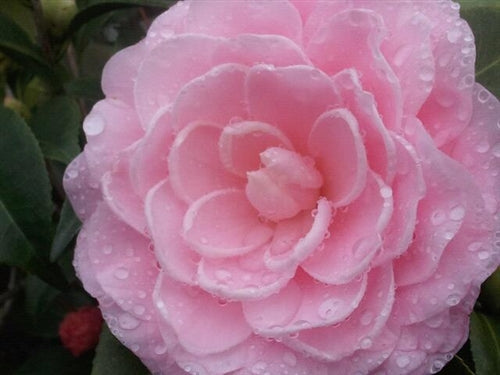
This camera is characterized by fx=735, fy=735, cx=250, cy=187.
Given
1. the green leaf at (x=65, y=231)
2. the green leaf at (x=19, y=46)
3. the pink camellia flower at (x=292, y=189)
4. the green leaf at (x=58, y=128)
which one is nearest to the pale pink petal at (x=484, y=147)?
the pink camellia flower at (x=292, y=189)

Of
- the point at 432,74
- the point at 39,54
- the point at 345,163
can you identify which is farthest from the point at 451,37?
the point at 39,54

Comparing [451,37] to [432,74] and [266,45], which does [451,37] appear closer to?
[432,74]

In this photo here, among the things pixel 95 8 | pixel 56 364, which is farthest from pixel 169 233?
pixel 56 364

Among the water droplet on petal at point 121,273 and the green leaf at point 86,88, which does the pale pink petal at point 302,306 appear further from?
the green leaf at point 86,88

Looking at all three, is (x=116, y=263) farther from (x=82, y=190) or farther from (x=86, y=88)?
(x=86, y=88)

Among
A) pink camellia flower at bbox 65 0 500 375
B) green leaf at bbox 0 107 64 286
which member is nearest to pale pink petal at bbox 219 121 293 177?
pink camellia flower at bbox 65 0 500 375

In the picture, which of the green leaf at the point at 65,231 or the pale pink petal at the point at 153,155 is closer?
the pale pink petal at the point at 153,155

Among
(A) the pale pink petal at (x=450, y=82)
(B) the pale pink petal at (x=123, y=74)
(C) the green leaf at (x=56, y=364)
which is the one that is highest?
(A) the pale pink petal at (x=450, y=82)
